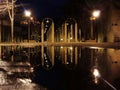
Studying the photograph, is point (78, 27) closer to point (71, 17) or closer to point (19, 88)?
point (71, 17)

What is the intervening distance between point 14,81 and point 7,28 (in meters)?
56.4

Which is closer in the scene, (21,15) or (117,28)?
(117,28)

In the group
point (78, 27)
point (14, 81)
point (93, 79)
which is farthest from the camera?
point (78, 27)

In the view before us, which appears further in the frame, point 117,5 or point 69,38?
point 69,38

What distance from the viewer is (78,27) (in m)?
64.2

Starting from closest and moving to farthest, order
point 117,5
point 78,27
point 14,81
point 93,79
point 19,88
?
point 19,88 < point 14,81 < point 93,79 < point 117,5 < point 78,27

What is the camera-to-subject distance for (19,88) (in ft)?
29.1

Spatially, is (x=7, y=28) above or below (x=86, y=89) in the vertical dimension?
above

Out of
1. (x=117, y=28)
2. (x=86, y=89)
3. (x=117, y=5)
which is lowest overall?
(x=86, y=89)

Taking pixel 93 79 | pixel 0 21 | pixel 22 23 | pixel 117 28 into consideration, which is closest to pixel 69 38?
Result: pixel 22 23


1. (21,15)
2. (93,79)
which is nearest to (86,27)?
(21,15)

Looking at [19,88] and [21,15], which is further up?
[21,15]

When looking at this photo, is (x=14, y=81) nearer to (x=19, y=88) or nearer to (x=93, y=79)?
(x=19, y=88)

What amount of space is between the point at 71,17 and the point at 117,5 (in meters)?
16.5
